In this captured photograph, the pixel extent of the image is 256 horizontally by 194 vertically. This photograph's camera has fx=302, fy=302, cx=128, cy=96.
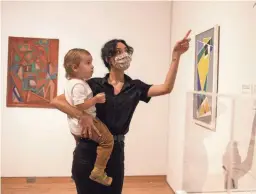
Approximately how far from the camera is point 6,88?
12.2ft

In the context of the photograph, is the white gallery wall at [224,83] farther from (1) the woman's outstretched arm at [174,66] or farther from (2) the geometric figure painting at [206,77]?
(1) the woman's outstretched arm at [174,66]

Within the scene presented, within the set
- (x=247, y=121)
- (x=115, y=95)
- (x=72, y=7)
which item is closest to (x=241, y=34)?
(x=247, y=121)

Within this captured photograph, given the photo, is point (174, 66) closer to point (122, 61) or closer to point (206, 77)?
point (122, 61)

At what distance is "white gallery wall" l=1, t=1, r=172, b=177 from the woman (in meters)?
2.23

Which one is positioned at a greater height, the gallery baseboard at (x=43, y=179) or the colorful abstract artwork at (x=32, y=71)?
the colorful abstract artwork at (x=32, y=71)

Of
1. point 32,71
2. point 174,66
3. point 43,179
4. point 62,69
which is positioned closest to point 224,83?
point 174,66

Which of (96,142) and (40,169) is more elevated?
(96,142)

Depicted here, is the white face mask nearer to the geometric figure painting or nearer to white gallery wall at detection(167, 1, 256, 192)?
white gallery wall at detection(167, 1, 256, 192)

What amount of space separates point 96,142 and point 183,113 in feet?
6.23

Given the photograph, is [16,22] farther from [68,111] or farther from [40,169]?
[68,111]

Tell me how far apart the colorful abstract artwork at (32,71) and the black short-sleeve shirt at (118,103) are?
2.30 metres

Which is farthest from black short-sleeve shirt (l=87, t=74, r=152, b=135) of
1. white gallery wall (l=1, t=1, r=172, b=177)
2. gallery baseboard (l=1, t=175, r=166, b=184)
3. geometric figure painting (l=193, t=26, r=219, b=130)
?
gallery baseboard (l=1, t=175, r=166, b=184)

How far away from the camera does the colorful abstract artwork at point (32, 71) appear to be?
3723mm

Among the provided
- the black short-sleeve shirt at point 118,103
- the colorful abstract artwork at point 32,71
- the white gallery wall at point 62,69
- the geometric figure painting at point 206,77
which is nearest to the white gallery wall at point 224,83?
the geometric figure painting at point 206,77
